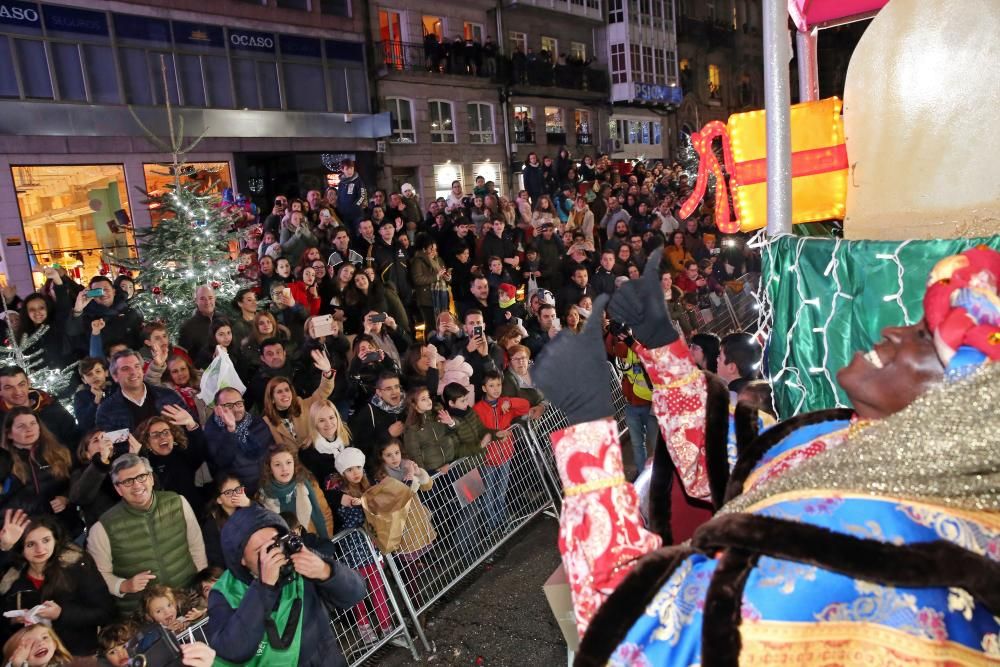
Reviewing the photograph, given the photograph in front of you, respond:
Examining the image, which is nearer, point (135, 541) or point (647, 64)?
point (135, 541)

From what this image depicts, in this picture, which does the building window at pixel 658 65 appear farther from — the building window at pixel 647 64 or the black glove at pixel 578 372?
the black glove at pixel 578 372

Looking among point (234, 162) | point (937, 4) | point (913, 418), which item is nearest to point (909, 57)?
point (937, 4)

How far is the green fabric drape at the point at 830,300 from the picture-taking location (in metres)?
2.59

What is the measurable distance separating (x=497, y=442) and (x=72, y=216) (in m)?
14.3

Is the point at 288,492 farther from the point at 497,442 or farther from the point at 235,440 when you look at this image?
the point at 497,442

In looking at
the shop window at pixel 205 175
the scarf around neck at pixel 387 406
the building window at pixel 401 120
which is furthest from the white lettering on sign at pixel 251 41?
the scarf around neck at pixel 387 406

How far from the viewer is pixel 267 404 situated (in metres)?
5.54

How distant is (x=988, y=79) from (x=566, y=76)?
29.3 m

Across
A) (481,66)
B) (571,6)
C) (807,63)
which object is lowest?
(807,63)

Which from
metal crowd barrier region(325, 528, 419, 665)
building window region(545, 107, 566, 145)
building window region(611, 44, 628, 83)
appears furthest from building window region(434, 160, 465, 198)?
metal crowd barrier region(325, 528, 419, 665)

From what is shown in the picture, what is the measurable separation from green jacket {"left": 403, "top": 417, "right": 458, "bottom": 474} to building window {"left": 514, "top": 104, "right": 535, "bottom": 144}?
23.2 meters

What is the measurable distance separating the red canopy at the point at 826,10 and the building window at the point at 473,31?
23716mm

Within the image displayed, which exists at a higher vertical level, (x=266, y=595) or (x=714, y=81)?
(x=714, y=81)

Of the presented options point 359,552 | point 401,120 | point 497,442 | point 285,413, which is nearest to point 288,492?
point 359,552
